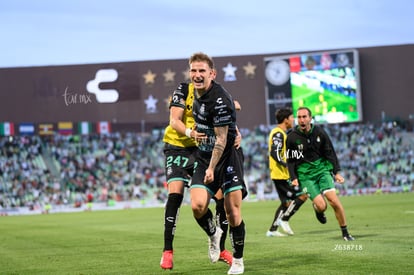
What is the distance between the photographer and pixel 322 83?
179 ft

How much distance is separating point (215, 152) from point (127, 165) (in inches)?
1753

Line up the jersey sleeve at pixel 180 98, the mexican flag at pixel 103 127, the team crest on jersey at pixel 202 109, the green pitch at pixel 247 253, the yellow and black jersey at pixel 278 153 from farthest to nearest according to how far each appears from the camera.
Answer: the mexican flag at pixel 103 127 → the yellow and black jersey at pixel 278 153 → the jersey sleeve at pixel 180 98 → the green pitch at pixel 247 253 → the team crest on jersey at pixel 202 109

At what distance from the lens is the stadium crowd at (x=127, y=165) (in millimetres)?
A: 48812

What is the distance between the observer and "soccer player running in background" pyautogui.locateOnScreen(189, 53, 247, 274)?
9227 mm

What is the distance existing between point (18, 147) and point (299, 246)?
140 feet

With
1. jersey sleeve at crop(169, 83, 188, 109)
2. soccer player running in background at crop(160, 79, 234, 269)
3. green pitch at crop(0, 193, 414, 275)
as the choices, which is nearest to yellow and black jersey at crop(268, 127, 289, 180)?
green pitch at crop(0, 193, 414, 275)

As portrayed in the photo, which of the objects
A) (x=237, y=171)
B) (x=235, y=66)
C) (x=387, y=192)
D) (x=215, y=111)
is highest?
(x=235, y=66)

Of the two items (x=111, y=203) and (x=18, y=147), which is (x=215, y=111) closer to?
(x=111, y=203)

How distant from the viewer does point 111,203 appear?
152 feet

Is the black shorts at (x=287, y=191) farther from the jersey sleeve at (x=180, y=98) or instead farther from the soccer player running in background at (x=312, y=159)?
the jersey sleeve at (x=180, y=98)

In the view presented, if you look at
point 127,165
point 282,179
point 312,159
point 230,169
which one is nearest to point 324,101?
point 127,165

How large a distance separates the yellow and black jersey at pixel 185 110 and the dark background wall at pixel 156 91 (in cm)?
4150

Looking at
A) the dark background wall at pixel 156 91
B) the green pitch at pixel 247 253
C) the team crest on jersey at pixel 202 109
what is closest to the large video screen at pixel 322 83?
the dark background wall at pixel 156 91

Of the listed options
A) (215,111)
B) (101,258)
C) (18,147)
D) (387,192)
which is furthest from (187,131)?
(18,147)
